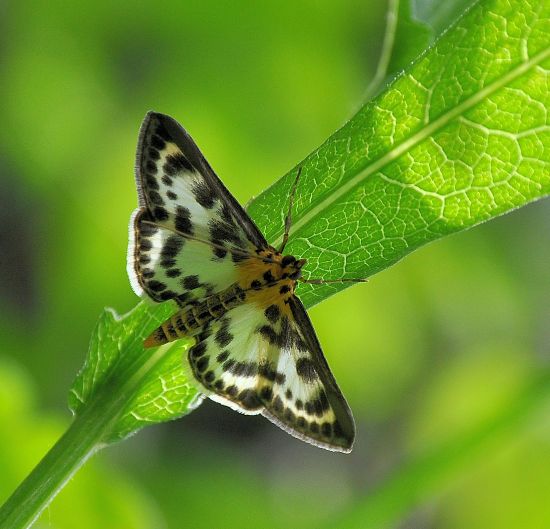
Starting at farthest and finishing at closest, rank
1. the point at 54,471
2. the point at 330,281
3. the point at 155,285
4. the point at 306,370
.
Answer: the point at 306,370
the point at 155,285
the point at 330,281
the point at 54,471

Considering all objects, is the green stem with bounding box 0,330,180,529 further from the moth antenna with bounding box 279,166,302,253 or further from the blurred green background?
the blurred green background

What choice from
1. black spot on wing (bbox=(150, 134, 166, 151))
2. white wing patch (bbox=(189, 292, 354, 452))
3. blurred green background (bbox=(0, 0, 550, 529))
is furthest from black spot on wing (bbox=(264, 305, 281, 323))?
blurred green background (bbox=(0, 0, 550, 529))

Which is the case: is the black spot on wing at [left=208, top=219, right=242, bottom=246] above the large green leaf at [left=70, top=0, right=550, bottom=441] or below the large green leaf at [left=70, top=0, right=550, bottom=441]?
above

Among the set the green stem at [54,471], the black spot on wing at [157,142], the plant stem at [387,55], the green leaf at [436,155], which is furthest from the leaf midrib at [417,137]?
the green stem at [54,471]

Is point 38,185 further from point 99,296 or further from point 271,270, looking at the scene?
point 271,270

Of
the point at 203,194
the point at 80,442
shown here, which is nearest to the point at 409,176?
the point at 203,194

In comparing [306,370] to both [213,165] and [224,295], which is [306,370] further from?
[213,165]
